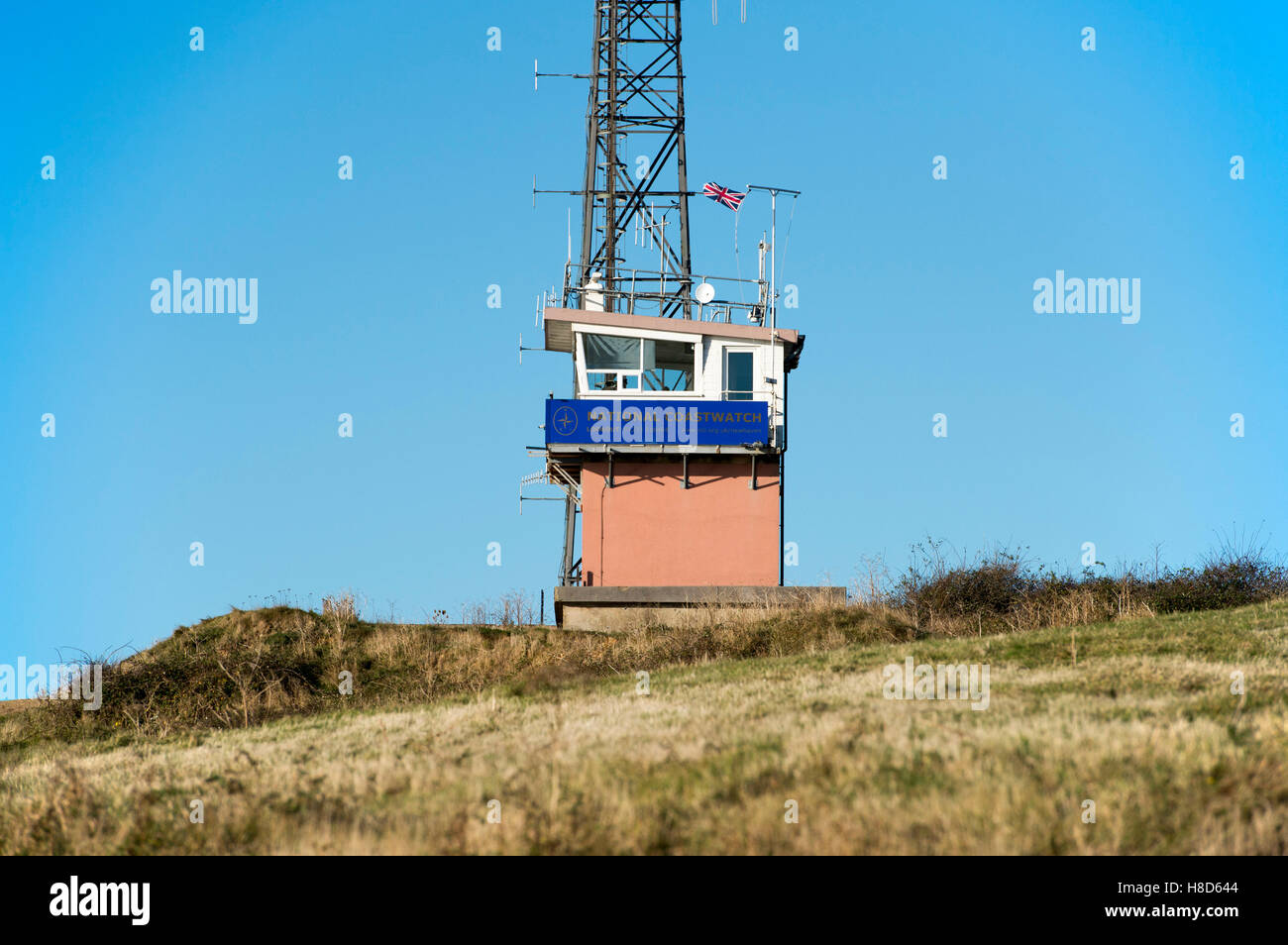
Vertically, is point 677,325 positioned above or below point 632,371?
above

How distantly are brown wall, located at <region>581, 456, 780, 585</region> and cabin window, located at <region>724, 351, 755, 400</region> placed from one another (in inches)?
72.5

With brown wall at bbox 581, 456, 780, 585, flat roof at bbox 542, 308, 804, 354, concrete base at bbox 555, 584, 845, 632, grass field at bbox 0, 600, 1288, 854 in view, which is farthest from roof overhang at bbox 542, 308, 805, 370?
grass field at bbox 0, 600, 1288, 854

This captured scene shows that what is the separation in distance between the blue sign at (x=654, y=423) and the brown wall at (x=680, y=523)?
79cm

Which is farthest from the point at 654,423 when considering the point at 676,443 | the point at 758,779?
the point at 758,779

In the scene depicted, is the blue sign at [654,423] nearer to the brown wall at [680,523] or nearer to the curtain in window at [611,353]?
the brown wall at [680,523]

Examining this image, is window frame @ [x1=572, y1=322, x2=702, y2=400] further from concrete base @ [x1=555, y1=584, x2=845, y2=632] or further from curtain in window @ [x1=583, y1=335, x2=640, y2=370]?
concrete base @ [x1=555, y1=584, x2=845, y2=632]

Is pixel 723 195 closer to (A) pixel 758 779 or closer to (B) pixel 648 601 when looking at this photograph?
(B) pixel 648 601

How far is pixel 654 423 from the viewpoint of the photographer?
3594cm

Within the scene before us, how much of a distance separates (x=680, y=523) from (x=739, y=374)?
4.63 m

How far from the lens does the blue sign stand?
35781 millimetres

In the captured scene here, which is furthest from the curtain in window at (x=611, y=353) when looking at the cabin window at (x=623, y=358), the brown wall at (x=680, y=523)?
the brown wall at (x=680, y=523)

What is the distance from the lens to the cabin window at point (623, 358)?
36.7m
